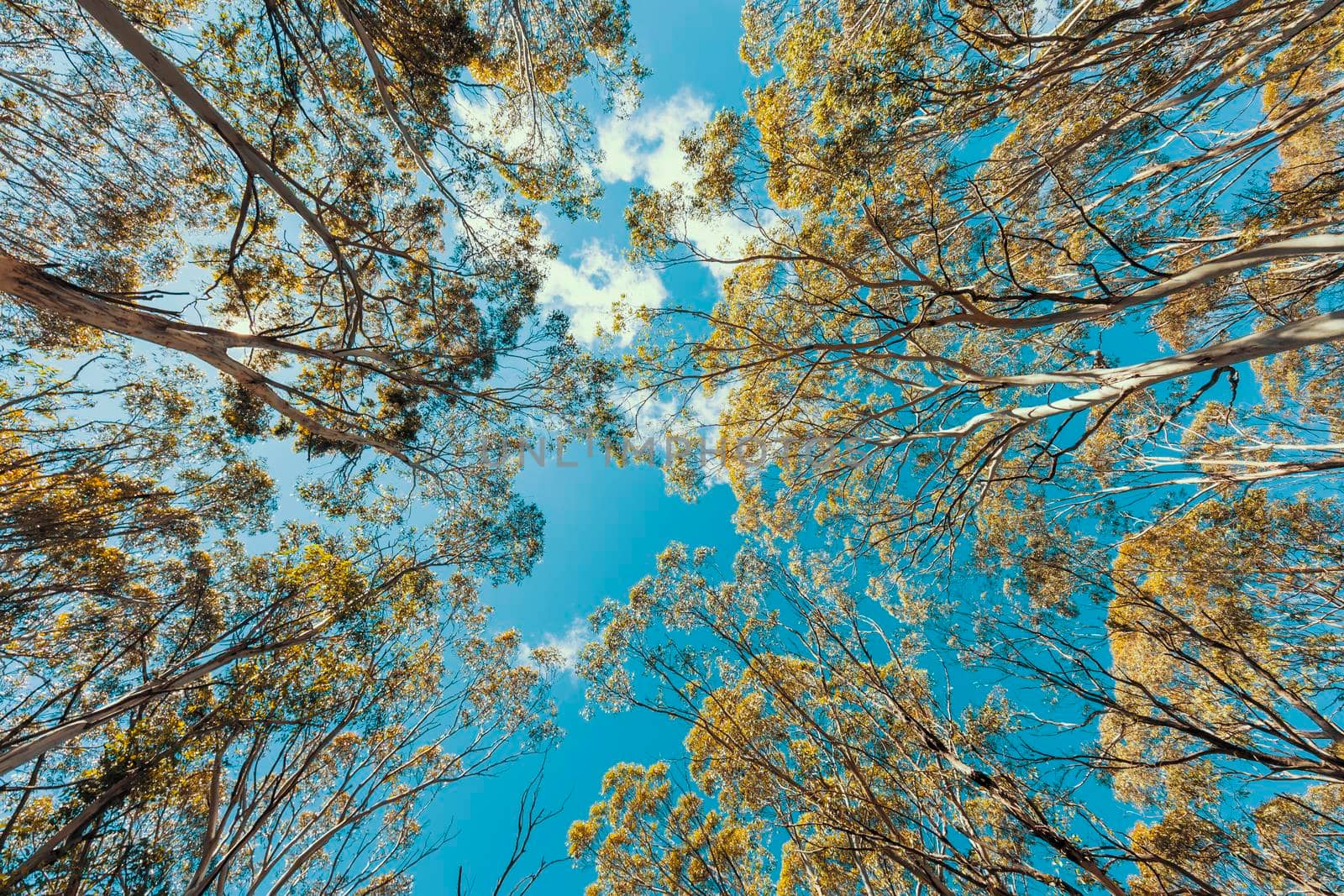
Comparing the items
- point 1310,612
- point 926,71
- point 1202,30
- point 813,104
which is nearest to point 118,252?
point 813,104

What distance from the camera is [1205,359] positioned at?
2039 millimetres

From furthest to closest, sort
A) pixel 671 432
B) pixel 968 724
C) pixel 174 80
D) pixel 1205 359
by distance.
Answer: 1. pixel 671 432
2. pixel 968 724
3. pixel 174 80
4. pixel 1205 359

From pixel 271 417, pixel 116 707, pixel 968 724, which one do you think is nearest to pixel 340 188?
pixel 271 417

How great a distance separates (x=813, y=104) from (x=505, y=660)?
34.8ft

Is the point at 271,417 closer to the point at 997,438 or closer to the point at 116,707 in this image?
the point at 116,707

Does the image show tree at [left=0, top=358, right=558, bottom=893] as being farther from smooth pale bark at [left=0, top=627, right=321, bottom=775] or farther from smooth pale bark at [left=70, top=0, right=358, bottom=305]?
smooth pale bark at [left=70, top=0, right=358, bottom=305]

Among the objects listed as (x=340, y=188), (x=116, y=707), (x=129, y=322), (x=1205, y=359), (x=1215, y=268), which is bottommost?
(x=116, y=707)

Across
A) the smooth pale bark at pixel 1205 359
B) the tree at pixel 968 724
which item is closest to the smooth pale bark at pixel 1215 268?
the smooth pale bark at pixel 1205 359

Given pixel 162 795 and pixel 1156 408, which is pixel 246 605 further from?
pixel 1156 408

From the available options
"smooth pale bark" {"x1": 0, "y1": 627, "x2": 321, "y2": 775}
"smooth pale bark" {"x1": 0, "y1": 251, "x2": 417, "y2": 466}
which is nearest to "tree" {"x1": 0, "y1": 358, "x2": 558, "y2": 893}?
"smooth pale bark" {"x1": 0, "y1": 627, "x2": 321, "y2": 775}

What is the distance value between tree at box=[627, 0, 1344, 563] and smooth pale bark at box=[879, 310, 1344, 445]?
782 millimetres

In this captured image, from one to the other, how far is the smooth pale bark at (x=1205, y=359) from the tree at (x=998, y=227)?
0.78 metres

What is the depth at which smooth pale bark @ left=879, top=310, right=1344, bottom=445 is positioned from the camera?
183 centimetres

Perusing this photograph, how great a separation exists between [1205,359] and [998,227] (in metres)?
2.27
